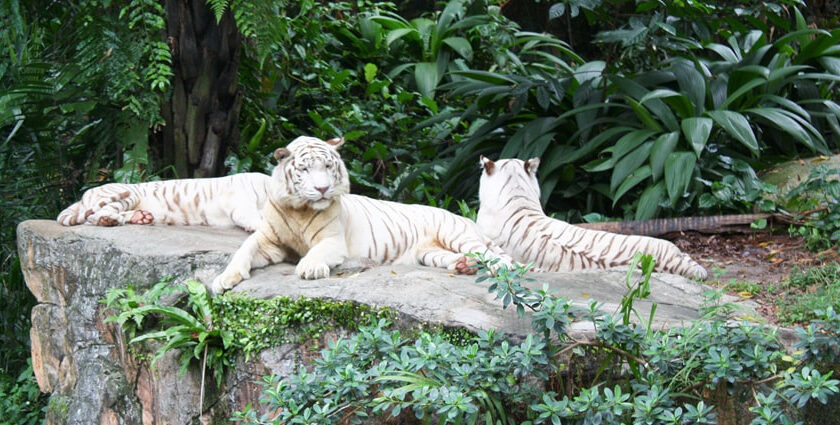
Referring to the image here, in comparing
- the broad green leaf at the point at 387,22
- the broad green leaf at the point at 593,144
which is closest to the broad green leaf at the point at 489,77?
the broad green leaf at the point at 593,144

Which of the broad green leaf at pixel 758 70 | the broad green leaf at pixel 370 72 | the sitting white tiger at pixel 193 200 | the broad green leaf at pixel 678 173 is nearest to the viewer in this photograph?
the sitting white tiger at pixel 193 200

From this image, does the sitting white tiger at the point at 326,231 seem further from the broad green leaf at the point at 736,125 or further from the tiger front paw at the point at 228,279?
the broad green leaf at the point at 736,125

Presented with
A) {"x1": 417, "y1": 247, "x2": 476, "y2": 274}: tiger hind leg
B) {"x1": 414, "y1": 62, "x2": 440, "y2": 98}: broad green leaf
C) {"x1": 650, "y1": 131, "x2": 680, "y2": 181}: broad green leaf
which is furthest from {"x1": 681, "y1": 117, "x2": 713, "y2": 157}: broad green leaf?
{"x1": 414, "y1": 62, "x2": 440, "y2": 98}: broad green leaf

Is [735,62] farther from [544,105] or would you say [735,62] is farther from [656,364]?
[656,364]

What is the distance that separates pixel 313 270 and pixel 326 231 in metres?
0.43

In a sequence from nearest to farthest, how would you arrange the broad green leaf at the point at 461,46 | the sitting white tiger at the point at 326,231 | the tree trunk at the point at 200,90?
the sitting white tiger at the point at 326,231 → the tree trunk at the point at 200,90 → the broad green leaf at the point at 461,46

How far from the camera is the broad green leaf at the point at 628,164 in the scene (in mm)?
7074

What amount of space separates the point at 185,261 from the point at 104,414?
1.08 metres

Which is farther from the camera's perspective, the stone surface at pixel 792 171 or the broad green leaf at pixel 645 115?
the stone surface at pixel 792 171

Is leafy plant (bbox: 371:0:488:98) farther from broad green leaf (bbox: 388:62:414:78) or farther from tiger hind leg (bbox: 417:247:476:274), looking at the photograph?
tiger hind leg (bbox: 417:247:476:274)

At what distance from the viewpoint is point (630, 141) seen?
7.32 m

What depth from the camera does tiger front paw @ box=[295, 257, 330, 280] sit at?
445cm

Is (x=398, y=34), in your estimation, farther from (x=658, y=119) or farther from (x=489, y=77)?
(x=658, y=119)

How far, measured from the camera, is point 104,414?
199 inches
